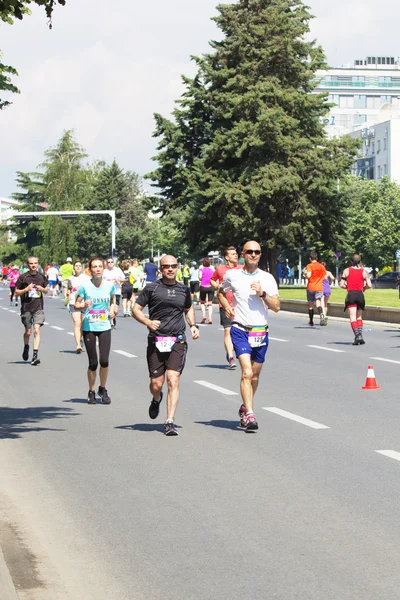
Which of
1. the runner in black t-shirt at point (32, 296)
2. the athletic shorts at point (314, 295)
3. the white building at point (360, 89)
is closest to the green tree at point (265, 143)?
the athletic shorts at point (314, 295)

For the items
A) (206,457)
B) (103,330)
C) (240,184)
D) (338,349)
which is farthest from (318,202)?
(206,457)

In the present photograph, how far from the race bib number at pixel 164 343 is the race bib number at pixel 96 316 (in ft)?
8.95

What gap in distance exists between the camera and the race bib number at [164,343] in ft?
33.9

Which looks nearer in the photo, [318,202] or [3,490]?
[3,490]

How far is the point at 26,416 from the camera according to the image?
11.7m

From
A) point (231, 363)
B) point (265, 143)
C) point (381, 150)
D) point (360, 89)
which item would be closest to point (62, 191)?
point (381, 150)

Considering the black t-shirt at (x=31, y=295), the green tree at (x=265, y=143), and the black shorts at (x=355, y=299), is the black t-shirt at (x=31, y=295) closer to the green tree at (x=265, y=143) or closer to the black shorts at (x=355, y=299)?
the black shorts at (x=355, y=299)

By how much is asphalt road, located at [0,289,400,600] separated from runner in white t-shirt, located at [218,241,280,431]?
0.47m

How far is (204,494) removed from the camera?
736cm

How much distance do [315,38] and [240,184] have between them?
9187mm

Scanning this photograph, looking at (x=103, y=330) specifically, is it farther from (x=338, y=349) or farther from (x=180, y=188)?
(x=180, y=188)

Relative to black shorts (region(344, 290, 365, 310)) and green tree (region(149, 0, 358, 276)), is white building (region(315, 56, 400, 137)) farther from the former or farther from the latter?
black shorts (region(344, 290, 365, 310))

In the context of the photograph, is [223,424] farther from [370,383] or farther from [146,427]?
[370,383]

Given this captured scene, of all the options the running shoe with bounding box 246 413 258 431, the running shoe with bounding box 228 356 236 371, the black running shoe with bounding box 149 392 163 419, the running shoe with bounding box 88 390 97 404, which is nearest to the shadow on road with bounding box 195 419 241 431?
the running shoe with bounding box 246 413 258 431
